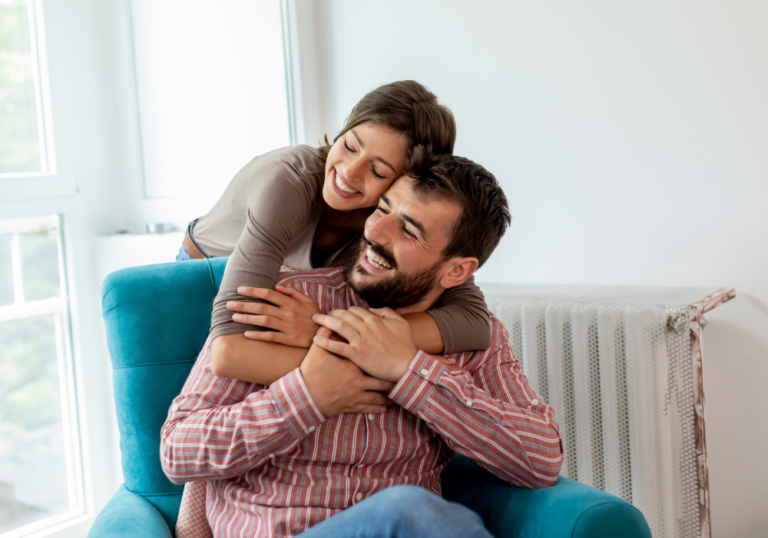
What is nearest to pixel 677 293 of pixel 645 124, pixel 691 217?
pixel 691 217

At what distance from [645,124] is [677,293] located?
0.49 metres

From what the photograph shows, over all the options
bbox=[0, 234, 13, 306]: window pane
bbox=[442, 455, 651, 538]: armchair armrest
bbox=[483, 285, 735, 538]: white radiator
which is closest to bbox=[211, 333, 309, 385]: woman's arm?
bbox=[442, 455, 651, 538]: armchair armrest

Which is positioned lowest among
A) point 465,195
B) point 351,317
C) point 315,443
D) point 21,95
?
point 315,443

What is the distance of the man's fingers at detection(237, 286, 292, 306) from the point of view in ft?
3.77

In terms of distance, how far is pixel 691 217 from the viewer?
1730 mm

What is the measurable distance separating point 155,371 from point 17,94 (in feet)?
4.51

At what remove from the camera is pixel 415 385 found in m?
1.12

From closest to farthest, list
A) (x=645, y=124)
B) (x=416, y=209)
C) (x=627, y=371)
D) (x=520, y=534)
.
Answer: (x=520, y=534) → (x=416, y=209) → (x=627, y=371) → (x=645, y=124)

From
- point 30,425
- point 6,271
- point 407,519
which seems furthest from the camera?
point 30,425

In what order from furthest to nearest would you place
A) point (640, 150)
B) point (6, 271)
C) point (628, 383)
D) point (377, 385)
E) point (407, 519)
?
1. point (6, 271)
2. point (640, 150)
3. point (628, 383)
4. point (377, 385)
5. point (407, 519)

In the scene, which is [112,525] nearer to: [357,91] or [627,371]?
[627,371]

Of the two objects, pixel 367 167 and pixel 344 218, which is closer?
pixel 367 167

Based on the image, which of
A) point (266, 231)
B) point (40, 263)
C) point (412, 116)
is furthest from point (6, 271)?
point (412, 116)

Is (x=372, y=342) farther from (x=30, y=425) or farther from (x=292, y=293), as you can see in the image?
(x=30, y=425)
